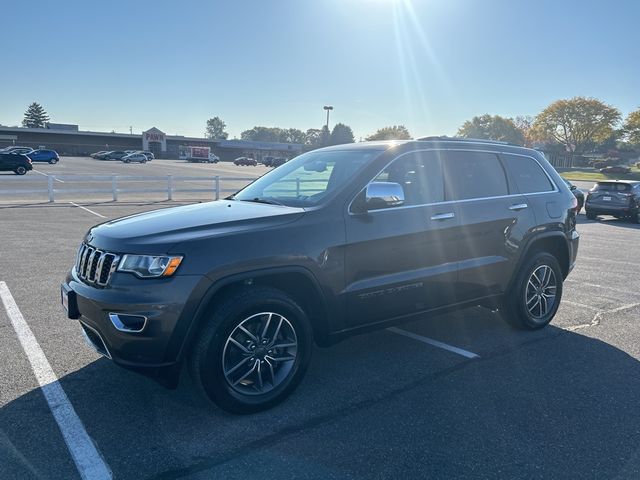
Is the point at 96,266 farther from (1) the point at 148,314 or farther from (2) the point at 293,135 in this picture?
(2) the point at 293,135

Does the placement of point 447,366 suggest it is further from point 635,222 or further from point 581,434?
point 635,222

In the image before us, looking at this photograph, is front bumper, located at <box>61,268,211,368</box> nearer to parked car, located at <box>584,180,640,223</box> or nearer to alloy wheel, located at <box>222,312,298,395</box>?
alloy wheel, located at <box>222,312,298,395</box>

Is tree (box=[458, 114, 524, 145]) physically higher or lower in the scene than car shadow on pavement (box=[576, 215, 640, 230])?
higher

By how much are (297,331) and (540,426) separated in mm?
1760

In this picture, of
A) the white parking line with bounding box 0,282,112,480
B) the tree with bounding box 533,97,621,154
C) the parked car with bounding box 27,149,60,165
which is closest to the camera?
the white parking line with bounding box 0,282,112,480

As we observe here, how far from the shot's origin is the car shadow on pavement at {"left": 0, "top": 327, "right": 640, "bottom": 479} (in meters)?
2.84

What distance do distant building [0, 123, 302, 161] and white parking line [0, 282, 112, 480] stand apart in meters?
83.9

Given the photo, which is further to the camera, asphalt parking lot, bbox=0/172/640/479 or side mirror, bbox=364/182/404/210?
side mirror, bbox=364/182/404/210

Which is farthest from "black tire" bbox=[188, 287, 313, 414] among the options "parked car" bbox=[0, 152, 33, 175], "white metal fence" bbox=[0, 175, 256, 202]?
"parked car" bbox=[0, 152, 33, 175]

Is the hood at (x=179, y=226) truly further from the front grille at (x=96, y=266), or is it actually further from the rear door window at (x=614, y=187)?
the rear door window at (x=614, y=187)

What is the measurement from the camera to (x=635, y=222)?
1720 cm

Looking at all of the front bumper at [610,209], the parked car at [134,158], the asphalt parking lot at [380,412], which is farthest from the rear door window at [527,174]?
the parked car at [134,158]

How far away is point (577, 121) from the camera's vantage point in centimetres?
7831

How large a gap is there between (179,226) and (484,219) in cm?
276
